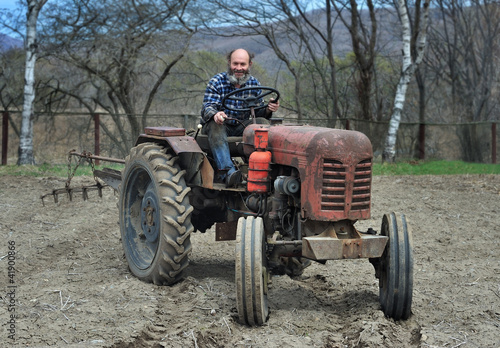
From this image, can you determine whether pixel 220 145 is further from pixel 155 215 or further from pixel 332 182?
pixel 332 182

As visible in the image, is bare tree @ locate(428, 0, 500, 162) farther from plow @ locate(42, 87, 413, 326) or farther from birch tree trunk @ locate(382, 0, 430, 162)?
plow @ locate(42, 87, 413, 326)

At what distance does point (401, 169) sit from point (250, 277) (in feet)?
38.4

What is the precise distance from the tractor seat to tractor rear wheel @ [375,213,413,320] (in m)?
1.64

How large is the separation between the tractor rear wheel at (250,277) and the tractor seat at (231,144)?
1430 millimetres

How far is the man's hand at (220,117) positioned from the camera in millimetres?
5324

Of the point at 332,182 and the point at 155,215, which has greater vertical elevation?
the point at 332,182

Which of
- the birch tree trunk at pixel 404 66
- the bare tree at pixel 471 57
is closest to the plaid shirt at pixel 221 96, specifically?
the birch tree trunk at pixel 404 66

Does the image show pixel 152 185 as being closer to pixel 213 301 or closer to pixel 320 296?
pixel 213 301

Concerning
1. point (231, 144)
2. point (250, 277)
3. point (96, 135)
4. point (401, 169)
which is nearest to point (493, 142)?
point (401, 169)

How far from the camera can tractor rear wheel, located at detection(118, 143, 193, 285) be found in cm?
518

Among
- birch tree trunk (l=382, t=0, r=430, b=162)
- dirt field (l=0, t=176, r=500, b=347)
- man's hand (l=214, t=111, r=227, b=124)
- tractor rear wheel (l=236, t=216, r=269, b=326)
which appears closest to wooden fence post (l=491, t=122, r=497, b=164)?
birch tree trunk (l=382, t=0, r=430, b=162)

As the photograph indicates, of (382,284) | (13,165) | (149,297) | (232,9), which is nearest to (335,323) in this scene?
(382,284)

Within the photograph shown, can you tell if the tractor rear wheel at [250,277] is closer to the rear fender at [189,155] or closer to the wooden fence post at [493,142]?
the rear fender at [189,155]

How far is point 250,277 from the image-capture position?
4.26 metres
